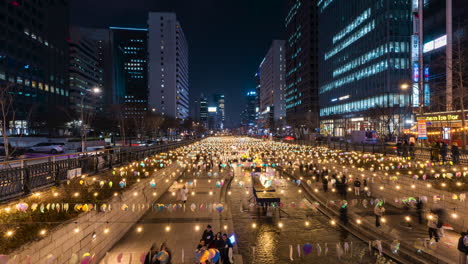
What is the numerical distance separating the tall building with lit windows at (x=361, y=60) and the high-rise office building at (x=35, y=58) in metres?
72.3

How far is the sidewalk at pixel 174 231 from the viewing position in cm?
997

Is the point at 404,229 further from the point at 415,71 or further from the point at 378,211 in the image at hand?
the point at 415,71

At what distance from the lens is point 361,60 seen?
68.8 meters

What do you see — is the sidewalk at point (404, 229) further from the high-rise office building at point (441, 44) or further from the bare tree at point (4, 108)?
the high-rise office building at point (441, 44)

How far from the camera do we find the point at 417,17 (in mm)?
41750

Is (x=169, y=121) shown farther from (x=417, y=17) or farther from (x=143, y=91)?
(x=143, y=91)

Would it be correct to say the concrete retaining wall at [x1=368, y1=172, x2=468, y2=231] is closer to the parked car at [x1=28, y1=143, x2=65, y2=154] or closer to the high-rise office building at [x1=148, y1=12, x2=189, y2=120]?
the parked car at [x1=28, y1=143, x2=65, y2=154]

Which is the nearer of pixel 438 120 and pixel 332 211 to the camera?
pixel 332 211

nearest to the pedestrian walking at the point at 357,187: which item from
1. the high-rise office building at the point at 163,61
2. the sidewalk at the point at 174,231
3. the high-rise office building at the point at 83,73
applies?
the sidewalk at the point at 174,231

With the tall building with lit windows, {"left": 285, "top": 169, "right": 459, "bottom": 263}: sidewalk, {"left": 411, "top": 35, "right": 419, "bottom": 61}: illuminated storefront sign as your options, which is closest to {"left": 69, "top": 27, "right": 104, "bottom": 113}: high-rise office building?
the tall building with lit windows

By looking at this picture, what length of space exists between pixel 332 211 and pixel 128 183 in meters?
11.3

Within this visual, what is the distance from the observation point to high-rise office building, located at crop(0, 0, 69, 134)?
60.9 m

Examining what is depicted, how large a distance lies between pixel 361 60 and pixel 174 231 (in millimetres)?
71431

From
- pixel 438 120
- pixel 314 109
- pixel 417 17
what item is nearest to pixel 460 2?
pixel 417 17
